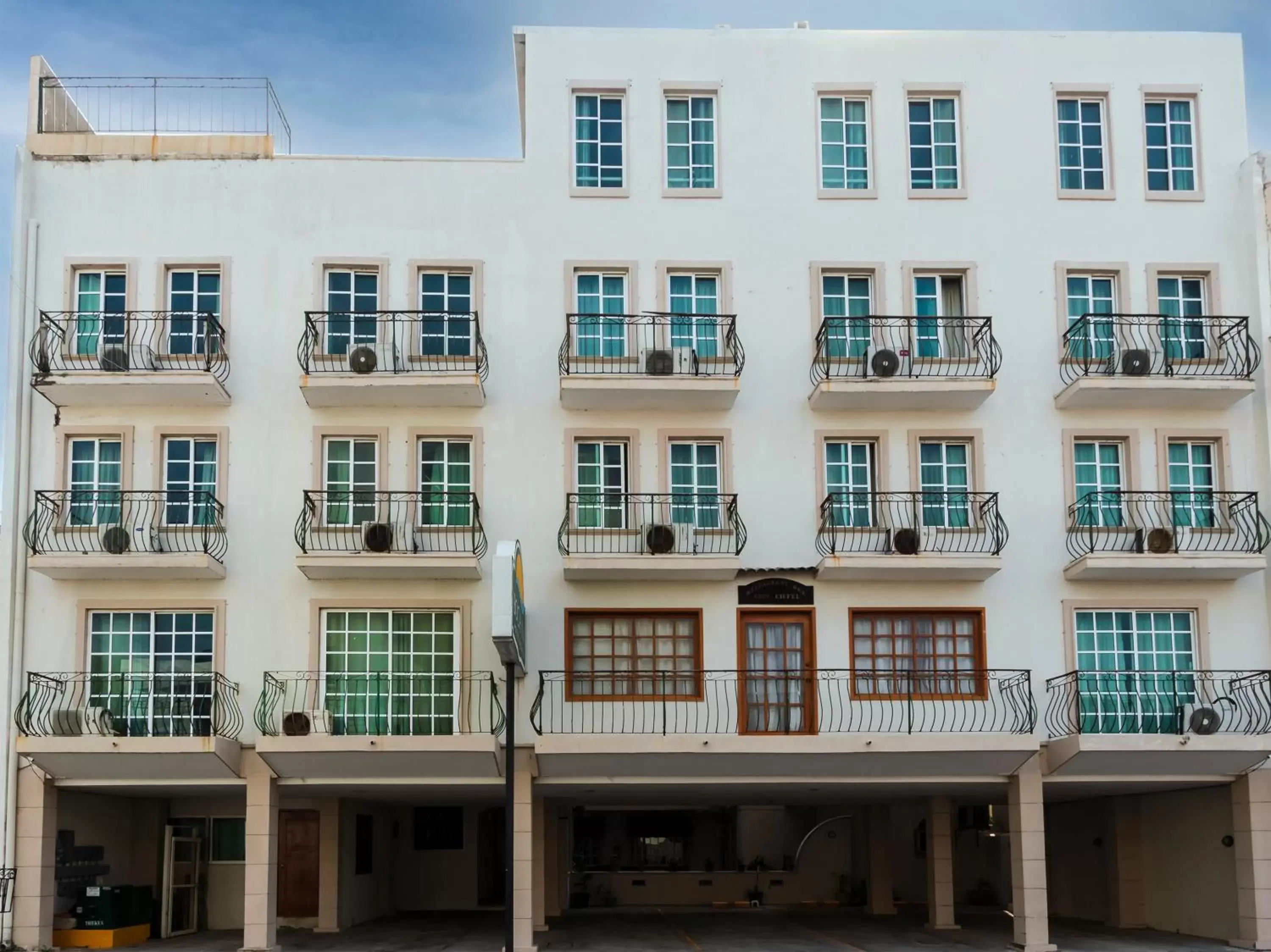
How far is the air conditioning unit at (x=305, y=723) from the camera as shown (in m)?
23.5

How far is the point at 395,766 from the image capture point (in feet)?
77.1

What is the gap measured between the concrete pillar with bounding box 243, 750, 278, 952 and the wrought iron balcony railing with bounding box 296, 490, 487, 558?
3.51m

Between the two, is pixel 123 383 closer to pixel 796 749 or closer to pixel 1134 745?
pixel 796 749

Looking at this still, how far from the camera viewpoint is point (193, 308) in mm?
25594

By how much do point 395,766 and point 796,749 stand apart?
6.00 metres

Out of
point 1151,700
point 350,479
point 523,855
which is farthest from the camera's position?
point 350,479

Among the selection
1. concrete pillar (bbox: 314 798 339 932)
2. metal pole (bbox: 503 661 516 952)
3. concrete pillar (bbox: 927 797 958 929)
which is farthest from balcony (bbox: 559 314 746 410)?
concrete pillar (bbox: 314 798 339 932)

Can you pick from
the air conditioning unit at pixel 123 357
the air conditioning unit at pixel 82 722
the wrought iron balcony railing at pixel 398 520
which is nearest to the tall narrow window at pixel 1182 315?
the wrought iron balcony railing at pixel 398 520

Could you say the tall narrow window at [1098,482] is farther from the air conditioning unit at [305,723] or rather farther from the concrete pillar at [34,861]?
the concrete pillar at [34,861]

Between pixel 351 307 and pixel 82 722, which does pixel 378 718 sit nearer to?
pixel 82 722

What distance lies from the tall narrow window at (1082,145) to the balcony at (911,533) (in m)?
5.82

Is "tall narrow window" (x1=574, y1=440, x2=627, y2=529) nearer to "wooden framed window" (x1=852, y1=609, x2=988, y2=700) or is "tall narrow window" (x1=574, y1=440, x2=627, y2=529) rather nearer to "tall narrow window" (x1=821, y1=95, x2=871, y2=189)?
"wooden framed window" (x1=852, y1=609, x2=988, y2=700)

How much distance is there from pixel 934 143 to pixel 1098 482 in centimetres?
635

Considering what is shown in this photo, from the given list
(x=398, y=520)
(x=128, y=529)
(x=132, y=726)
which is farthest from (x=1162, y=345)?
(x=132, y=726)
